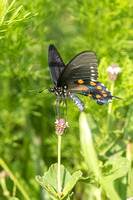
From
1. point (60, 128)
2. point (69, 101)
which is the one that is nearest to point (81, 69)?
point (69, 101)

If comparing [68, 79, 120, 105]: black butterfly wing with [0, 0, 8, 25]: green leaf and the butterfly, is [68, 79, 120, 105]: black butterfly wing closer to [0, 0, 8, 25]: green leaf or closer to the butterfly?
the butterfly

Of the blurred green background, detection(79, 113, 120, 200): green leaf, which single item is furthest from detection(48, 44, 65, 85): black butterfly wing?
detection(79, 113, 120, 200): green leaf

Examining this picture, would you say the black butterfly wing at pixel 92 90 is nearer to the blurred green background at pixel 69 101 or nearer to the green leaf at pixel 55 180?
the blurred green background at pixel 69 101

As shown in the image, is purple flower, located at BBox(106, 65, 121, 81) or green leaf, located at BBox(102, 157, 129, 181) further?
purple flower, located at BBox(106, 65, 121, 81)

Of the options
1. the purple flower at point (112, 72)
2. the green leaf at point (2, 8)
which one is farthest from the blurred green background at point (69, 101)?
the green leaf at point (2, 8)

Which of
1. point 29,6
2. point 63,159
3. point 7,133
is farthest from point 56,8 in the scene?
point 63,159

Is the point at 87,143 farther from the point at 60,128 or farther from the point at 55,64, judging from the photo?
the point at 55,64

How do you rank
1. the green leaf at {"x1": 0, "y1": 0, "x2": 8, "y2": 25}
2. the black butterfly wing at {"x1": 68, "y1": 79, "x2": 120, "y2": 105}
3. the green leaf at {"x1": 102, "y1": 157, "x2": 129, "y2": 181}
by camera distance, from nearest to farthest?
the green leaf at {"x1": 0, "y1": 0, "x2": 8, "y2": 25} → the green leaf at {"x1": 102, "y1": 157, "x2": 129, "y2": 181} → the black butterfly wing at {"x1": 68, "y1": 79, "x2": 120, "y2": 105}
